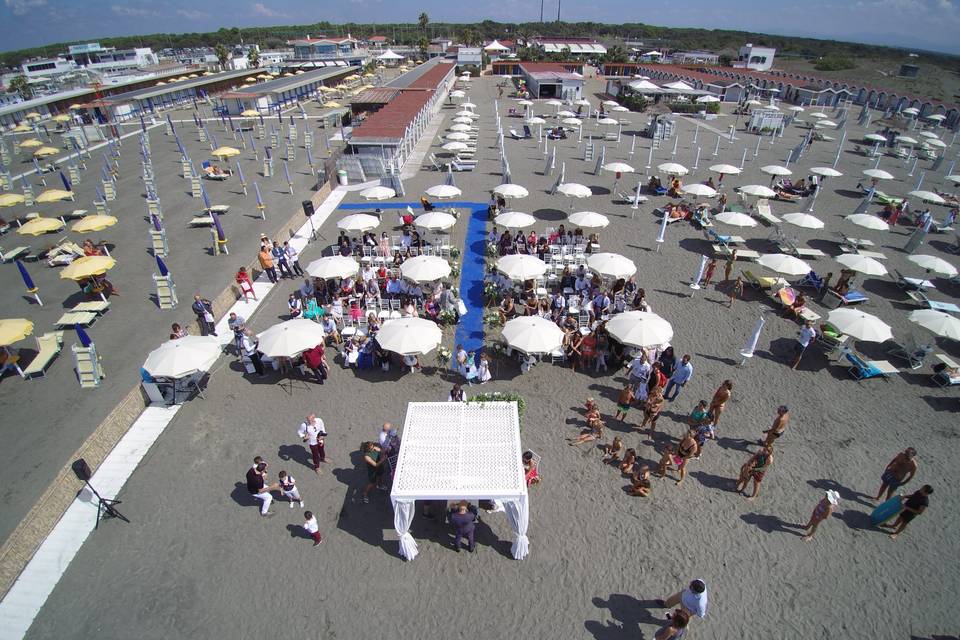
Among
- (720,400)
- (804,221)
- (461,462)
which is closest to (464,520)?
(461,462)

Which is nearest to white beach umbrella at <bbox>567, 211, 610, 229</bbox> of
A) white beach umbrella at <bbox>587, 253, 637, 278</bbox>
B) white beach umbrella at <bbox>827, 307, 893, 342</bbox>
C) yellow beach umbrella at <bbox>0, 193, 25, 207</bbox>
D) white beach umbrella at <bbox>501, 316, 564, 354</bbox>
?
white beach umbrella at <bbox>587, 253, 637, 278</bbox>

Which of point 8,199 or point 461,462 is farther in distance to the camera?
point 8,199

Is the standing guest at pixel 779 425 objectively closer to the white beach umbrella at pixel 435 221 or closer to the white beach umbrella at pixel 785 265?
the white beach umbrella at pixel 785 265

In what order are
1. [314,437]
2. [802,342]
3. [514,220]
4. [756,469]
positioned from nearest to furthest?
[756,469] → [314,437] → [802,342] → [514,220]

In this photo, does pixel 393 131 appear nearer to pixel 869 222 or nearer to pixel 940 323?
pixel 869 222

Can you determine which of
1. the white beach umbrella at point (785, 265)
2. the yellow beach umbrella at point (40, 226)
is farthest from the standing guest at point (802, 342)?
the yellow beach umbrella at point (40, 226)

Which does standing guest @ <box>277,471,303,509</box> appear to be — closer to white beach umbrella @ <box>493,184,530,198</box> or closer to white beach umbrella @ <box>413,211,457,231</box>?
white beach umbrella @ <box>413,211,457,231</box>

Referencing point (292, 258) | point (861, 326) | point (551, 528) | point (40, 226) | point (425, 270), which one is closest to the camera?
point (551, 528)

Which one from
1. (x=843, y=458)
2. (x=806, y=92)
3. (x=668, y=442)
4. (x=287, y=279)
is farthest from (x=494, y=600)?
(x=806, y=92)
